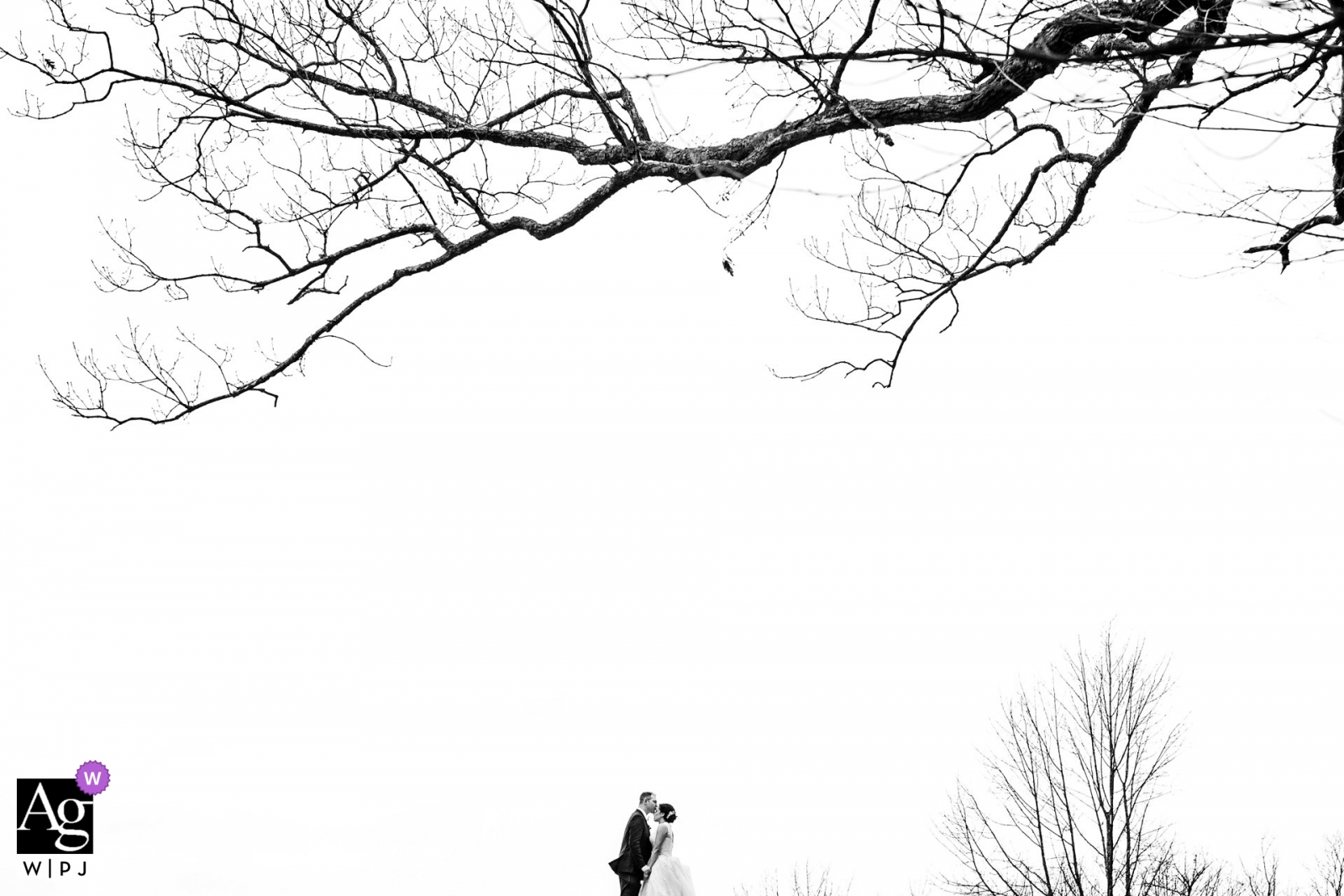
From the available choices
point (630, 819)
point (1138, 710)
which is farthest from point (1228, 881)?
point (630, 819)

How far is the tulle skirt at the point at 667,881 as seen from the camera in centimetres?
1240

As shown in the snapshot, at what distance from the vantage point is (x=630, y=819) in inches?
496

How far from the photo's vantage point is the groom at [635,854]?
12477 mm

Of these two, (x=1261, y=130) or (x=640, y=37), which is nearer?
(x=1261, y=130)

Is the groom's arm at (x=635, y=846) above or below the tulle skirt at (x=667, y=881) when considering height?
above

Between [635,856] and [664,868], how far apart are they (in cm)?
34

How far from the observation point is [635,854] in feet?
40.9

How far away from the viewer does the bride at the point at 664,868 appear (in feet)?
40.8

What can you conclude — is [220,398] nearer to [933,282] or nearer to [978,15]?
[933,282]

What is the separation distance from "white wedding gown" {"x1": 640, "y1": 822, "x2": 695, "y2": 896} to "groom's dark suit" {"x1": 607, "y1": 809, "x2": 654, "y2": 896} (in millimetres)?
110

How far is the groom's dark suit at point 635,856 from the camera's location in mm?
12477

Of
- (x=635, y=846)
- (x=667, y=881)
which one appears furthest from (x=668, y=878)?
(x=635, y=846)

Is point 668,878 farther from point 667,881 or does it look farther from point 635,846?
point 635,846

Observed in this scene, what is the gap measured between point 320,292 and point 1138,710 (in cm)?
1723
